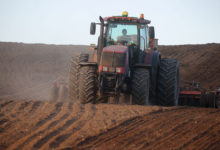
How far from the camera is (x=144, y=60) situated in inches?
392

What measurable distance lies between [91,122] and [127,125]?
65 centimetres

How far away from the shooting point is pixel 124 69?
27.3 feet

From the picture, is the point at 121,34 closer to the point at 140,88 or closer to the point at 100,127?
the point at 140,88

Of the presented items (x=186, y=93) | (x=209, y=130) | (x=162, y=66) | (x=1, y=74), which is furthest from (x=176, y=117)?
(x=1, y=74)

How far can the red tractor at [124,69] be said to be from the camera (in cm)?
837

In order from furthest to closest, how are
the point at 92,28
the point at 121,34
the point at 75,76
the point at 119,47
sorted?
the point at 75,76 → the point at 121,34 → the point at 92,28 → the point at 119,47

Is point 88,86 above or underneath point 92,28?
underneath

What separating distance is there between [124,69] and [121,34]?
5.67 ft

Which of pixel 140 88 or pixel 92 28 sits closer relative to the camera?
pixel 140 88

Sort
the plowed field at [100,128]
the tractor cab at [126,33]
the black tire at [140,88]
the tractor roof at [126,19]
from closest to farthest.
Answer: the plowed field at [100,128]
the black tire at [140,88]
the tractor cab at [126,33]
the tractor roof at [126,19]

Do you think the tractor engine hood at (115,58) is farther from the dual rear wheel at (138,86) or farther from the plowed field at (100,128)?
the plowed field at (100,128)

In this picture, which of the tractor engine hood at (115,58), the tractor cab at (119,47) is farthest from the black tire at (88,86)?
the tractor engine hood at (115,58)

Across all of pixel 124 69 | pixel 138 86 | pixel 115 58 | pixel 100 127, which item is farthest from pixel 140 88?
pixel 100 127

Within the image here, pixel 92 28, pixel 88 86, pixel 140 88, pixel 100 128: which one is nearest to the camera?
pixel 100 128
